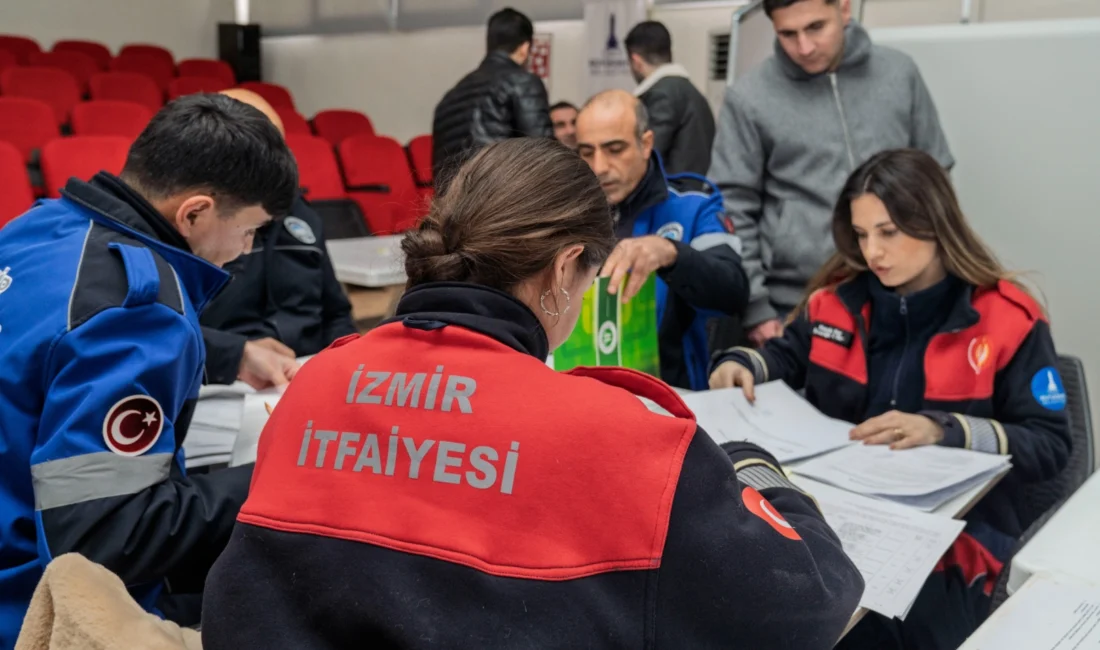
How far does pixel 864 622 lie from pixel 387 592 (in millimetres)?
863

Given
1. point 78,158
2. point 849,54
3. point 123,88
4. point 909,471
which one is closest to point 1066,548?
point 909,471

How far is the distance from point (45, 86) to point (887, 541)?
556 centimetres

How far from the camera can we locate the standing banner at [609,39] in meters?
6.20

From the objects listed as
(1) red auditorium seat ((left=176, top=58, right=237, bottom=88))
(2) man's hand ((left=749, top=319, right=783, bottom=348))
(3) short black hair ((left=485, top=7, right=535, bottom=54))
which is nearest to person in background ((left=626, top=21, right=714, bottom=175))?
(3) short black hair ((left=485, top=7, right=535, bottom=54))

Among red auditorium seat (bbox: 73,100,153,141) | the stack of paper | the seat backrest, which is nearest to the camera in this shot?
the stack of paper

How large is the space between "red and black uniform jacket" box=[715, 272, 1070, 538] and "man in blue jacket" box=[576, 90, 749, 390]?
0.58 feet

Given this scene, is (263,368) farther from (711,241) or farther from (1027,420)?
(1027,420)

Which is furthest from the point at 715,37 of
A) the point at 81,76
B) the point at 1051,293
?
the point at 81,76

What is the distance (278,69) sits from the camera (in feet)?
27.8

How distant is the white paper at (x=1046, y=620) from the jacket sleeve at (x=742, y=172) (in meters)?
1.34

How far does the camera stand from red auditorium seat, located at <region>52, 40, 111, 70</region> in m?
6.49

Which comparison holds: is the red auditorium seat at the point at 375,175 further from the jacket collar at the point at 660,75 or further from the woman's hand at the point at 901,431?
the woman's hand at the point at 901,431

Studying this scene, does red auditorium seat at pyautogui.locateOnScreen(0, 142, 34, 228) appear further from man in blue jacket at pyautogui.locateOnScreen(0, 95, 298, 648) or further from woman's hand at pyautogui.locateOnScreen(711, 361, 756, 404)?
woman's hand at pyautogui.locateOnScreen(711, 361, 756, 404)

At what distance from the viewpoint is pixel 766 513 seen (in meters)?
0.84
